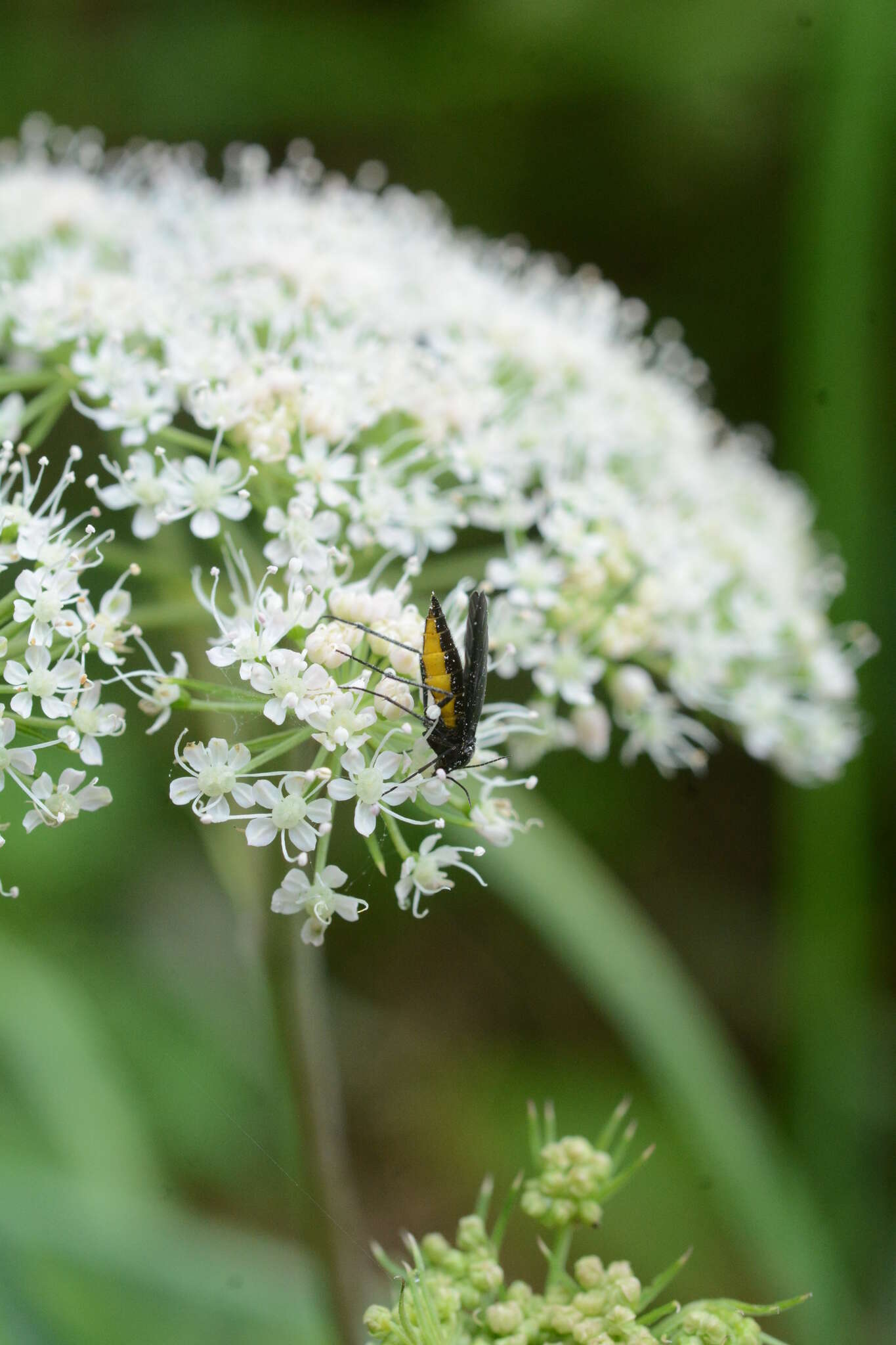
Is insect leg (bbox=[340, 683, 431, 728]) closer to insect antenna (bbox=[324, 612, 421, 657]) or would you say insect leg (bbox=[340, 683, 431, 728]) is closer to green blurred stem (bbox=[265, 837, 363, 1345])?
insect antenna (bbox=[324, 612, 421, 657])

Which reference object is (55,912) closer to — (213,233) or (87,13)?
(213,233)

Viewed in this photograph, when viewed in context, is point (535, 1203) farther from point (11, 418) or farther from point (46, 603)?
point (11, 418)

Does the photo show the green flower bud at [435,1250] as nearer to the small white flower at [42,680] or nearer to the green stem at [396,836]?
the green stem at [396,836]

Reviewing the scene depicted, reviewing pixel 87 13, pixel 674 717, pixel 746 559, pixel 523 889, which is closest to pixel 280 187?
pixel 746 559

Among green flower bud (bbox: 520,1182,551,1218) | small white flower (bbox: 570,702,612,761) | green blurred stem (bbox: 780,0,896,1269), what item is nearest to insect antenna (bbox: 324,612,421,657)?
small white flower (bbox: 570,702,612,761)

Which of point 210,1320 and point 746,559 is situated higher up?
point 746,559

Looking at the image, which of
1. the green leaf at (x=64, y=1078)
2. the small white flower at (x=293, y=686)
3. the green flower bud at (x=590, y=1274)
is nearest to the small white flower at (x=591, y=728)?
the small white flower at (x=293, y=686)

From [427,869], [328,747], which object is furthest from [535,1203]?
[328,747]
